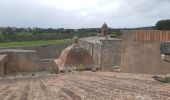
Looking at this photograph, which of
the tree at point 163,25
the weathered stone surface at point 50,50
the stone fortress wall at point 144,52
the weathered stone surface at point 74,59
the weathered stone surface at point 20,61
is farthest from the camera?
the weathered stone surface at point 50,50

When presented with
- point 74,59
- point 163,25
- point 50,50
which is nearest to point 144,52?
point 163,25

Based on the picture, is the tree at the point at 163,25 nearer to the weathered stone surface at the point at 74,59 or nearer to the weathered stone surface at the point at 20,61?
the weathered stone surface at the point at 74,59

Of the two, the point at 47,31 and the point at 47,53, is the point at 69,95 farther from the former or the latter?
the point at 47,31

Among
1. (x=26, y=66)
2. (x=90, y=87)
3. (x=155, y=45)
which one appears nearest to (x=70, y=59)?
(x=155, y=45)

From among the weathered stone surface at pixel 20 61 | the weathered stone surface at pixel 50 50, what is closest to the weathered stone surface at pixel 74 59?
the weathered stone surface at pixel 20 61

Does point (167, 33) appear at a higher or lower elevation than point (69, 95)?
higher

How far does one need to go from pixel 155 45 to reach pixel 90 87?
15.2 feet

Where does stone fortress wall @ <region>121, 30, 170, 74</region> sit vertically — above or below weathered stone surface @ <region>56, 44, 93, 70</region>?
above

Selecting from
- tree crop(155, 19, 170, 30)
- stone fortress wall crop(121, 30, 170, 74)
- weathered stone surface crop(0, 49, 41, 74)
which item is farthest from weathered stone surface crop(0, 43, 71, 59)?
stone fortress wall crop(121, 30, 170, 74)

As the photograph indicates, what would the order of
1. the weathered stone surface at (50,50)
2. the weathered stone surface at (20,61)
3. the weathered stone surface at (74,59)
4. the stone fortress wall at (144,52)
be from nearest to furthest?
the stone fortress wall at (144,52)
the weathered stone surface at (74,59)
the weathered stone surface at (20,61)
the weathered stone surface at (50,50)

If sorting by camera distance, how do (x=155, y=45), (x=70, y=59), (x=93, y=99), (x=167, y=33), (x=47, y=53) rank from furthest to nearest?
(x=47, y=53) < (x=70, y=59) < (x=155, y=45) < (x=167, y=33) < (x=93, y=99)

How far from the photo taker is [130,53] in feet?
35.6

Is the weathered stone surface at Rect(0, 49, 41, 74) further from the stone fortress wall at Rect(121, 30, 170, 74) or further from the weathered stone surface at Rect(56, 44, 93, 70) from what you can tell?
the stone fortress wall at Rect(121, 30, 170, 74)

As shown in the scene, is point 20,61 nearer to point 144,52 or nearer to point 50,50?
point 50,50
